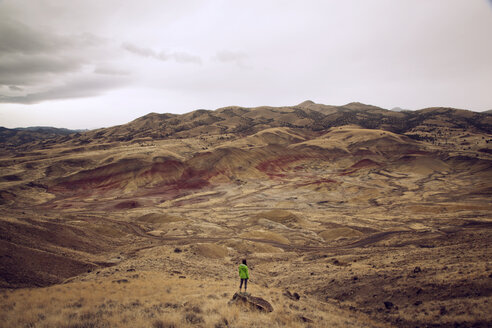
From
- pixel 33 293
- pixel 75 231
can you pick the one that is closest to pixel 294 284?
pixel 33 293

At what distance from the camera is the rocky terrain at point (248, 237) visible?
1238cm

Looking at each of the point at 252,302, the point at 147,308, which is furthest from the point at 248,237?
the point at 147,308

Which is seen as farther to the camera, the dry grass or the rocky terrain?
the rocky terrain

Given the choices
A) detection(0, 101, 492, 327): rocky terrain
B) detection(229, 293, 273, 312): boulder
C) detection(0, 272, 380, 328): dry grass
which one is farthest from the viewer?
detection(0, 101, 492, 327): rocky terrain

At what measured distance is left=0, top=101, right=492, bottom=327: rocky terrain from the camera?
487 inches

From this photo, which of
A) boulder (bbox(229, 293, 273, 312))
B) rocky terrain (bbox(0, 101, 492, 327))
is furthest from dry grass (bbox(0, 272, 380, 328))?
boulder (bbox(229, 293, 273, 312))

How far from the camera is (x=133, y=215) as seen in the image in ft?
168

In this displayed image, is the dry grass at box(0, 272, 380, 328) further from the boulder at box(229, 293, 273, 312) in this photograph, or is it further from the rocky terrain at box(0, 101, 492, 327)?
the boulder at box(229, 293, 273, 312)

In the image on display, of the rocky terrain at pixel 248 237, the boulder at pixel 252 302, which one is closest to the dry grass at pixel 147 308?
the rocky terrain at pixel 248 237

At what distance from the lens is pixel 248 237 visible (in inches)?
1457

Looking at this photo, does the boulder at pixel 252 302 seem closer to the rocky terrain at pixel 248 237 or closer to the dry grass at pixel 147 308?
the dry grass at pixel 147 308

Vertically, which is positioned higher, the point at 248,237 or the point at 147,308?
the point at 147,308

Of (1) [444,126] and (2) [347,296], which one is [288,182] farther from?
(1) [444,126]

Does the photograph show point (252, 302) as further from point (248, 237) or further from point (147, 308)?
point (248, 237)
